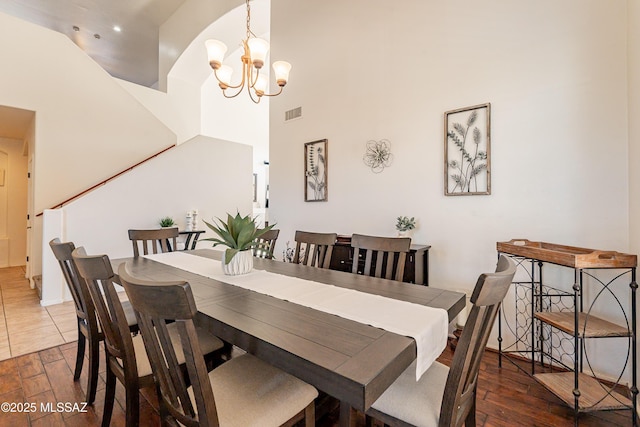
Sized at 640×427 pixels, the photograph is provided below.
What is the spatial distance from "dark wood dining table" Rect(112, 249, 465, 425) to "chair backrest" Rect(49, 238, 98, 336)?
0.64m

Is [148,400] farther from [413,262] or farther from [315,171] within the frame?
[315,171]

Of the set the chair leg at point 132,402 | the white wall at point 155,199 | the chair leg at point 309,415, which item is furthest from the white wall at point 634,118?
the white wall at point 155,199

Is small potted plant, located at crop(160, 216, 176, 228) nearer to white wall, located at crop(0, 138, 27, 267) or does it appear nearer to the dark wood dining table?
the dark wood dining table

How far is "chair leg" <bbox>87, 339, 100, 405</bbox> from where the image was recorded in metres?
1.80

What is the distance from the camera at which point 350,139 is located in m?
3.55

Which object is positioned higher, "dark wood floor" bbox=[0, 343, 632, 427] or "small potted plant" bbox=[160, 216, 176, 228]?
"small potted plant" bbox=[160, 216, 176, 228]

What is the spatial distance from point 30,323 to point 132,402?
113 inches

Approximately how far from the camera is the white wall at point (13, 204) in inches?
235

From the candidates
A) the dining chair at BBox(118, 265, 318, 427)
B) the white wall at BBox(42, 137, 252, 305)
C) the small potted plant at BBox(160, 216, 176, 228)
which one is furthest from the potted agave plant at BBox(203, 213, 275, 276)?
the small potted plant at BBox(160, 216, 176, 228)

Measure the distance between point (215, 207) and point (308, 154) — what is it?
2769mm

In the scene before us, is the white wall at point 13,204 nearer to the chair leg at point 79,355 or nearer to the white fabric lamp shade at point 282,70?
the chair leg at point 79,355

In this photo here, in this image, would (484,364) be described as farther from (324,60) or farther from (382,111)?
(324,60)

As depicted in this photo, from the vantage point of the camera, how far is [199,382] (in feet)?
2.96

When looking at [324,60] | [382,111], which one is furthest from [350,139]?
[324,60]
